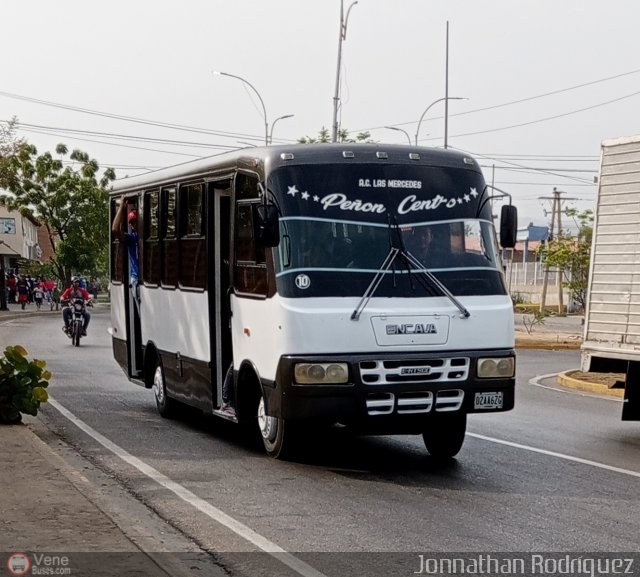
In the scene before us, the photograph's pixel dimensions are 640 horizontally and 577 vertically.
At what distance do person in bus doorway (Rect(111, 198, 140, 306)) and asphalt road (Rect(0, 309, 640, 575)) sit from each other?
1.61 metres

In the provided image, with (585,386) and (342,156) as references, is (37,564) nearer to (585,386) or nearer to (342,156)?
(342,156)

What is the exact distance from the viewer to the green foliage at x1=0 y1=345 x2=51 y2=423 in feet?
41.1

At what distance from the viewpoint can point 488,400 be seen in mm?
10250

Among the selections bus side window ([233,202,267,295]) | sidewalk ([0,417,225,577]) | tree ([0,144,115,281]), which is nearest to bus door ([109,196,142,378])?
bus side window ([233,202,267,295])

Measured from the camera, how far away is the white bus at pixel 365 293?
32.4ft

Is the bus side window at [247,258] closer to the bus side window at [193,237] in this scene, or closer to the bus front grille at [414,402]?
the bus side window at [193,237]

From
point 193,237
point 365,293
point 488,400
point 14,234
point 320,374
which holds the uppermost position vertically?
point 14,234

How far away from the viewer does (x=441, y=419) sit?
10.4 meters

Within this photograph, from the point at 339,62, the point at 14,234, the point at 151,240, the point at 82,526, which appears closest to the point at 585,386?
the point at 151,240

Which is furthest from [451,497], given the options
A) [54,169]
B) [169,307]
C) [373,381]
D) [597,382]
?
[54,169]

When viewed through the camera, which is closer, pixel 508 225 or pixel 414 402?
pixel 414 402

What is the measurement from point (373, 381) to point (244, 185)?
7.68ft

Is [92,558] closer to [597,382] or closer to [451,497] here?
[451,497]

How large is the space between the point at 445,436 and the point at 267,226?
8.59ft
